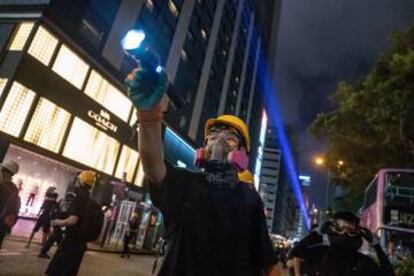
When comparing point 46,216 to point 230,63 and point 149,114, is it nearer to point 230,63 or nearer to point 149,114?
point 149,114

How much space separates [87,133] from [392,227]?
50.9ft

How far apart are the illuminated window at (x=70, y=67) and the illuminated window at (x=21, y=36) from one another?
67.5 inches

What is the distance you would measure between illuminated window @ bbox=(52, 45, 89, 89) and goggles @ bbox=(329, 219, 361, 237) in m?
16.0

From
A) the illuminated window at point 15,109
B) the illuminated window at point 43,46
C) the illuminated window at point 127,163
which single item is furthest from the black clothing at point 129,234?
the illuminated window at point 43,46

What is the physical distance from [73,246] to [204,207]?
3.90m

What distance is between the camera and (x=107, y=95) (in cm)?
2164

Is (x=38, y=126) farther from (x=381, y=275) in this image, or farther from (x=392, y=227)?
A: (x=381, y=275)

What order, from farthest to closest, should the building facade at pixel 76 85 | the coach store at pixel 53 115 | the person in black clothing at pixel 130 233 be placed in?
the building facade at pixel 76 85 < the coach store at pixel 53 115 < the person in black clothing at pixel 130 233

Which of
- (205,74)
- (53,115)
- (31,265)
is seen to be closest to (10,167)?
(31,265)

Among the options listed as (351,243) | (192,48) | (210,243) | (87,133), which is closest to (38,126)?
(87,133)

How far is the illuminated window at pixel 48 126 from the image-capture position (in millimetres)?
16766

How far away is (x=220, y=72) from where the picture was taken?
44.3 m

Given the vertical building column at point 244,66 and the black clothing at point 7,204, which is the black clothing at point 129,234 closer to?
the black clothing at point 7,204

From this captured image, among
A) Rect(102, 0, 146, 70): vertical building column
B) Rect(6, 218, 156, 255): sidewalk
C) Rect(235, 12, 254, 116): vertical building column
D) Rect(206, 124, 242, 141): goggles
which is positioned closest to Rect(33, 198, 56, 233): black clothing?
Rect(6, 218, 156, 255): sidewalk
